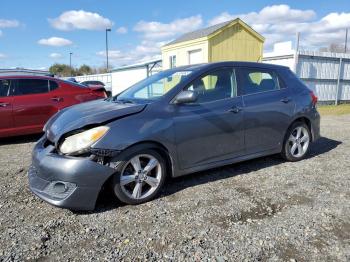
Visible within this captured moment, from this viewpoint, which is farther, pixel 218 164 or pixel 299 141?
pixel 299 141

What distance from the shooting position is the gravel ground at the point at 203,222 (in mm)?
2846

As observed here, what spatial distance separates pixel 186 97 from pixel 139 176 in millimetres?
1103

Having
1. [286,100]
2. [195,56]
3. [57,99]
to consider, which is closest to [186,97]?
[286,100]

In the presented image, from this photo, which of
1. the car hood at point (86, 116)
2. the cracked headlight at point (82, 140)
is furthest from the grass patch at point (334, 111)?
the cracked headlight at point (82, 140)

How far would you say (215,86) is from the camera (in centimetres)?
456

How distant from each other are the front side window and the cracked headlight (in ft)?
4.36

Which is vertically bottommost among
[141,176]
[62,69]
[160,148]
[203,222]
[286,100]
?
[203,222]

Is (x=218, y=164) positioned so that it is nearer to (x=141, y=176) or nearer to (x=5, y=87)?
(x=141, y=176)

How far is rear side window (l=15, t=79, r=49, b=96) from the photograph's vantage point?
7135 millimetres

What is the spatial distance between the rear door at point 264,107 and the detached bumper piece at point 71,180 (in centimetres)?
225

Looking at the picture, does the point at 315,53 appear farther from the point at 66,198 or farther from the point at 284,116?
the point at 66,198

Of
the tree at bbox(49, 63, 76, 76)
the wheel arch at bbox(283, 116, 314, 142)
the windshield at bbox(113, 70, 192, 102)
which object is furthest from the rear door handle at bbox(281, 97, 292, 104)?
the tree at bbox(49, 63, 76, 76)

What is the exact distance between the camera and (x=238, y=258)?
2746 millimetres

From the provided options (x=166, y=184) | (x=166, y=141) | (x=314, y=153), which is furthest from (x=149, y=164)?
(x=314, y=153)
